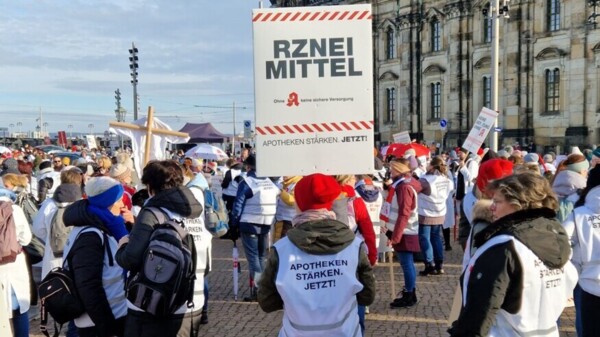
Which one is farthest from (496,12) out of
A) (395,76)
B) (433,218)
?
(395,76)

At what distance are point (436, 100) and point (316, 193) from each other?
1672 inches

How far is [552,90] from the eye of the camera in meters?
37.0

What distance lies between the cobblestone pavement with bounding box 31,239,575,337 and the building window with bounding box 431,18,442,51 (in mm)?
36905

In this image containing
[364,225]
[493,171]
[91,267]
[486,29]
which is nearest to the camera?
[91,267]

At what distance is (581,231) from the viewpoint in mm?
4316

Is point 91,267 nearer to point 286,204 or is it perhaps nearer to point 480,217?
point 480,217

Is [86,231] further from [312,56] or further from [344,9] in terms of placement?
[344,9]

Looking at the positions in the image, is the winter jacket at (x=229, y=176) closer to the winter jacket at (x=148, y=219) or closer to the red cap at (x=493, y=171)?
the red cap at (x=493, y=171)

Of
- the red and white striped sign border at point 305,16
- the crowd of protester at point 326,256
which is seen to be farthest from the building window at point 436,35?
the red and white striped sign border at point 305,16

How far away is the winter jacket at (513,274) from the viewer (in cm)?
281

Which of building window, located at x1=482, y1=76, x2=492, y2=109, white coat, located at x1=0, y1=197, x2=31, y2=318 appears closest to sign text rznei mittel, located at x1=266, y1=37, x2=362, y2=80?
white coat, located at x1=0, y1=197, x2=31, y2=318

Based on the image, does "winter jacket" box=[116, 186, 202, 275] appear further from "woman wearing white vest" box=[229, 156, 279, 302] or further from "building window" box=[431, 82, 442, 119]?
"building window" box=[431, 82, 442, 119]

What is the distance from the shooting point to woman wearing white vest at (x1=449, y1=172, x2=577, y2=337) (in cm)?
282

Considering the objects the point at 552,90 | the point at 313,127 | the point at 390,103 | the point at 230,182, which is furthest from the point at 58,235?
the point at 390,103
